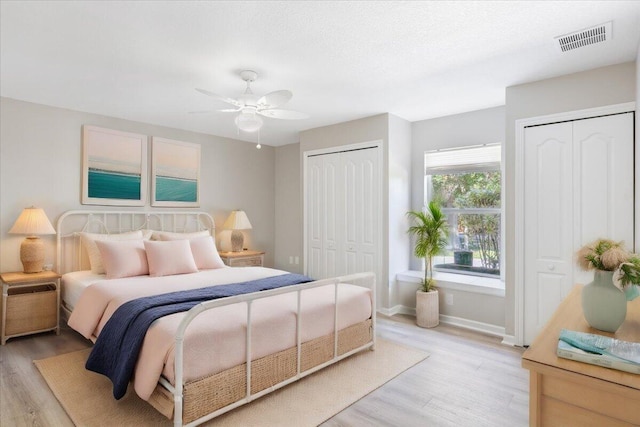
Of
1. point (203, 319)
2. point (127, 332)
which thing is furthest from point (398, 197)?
point (127, 332)

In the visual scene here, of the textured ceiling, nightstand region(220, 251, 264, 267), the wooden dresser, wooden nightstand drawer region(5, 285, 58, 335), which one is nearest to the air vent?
the textured ceiling

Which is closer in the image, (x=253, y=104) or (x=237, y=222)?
(x=253, y=104)

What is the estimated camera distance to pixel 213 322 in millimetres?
2277

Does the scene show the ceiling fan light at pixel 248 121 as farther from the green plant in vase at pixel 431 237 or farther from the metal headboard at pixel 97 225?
the metal headboard at pixel 97 225

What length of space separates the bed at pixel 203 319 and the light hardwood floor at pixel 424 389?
44cm

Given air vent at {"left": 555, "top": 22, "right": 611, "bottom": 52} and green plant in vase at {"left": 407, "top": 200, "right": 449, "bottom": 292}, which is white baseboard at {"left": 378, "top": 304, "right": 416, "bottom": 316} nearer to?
green plant in vase at {"left": 407, "top": 200, "right": 449, "bottom": 292}

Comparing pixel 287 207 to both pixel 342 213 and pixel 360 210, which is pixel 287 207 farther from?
pixel 360 210

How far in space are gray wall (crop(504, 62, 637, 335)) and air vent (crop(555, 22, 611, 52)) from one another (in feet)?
2.00

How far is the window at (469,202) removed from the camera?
14.4 ft

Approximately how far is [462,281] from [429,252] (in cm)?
51

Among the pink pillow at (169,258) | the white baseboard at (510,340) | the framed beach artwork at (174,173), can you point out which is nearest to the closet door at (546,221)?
the white baseboard at (510,340)

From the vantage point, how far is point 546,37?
8.34 feet

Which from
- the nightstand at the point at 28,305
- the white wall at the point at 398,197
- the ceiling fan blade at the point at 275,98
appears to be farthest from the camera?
the white wall at the point at 398,197

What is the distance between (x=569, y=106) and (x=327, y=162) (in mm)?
2856
